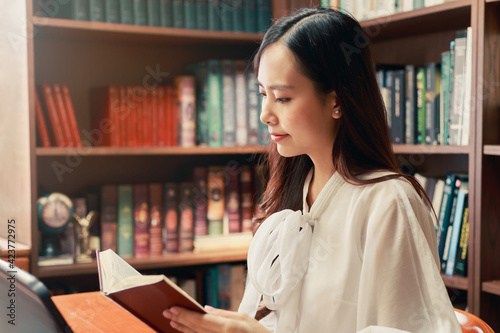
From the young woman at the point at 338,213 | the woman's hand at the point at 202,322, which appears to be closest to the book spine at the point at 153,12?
the young woman at the point at 338,213

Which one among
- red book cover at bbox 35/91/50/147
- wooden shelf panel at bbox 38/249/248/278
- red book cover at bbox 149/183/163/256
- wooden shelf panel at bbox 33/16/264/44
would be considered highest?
wooden shelf panel at bbox 33/16/264/44

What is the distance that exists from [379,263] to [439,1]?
119 centimetres

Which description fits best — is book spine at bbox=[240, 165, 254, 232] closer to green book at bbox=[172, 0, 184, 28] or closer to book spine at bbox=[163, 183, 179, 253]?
book spine at bbox=[163, 183, 179, 253]

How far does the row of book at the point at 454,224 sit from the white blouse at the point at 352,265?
0.79 metres

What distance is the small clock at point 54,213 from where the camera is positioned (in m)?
2.04

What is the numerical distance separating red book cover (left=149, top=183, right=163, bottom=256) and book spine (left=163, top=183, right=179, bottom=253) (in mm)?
21

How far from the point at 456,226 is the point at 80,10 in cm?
145

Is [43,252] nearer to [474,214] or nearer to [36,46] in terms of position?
[36,46]

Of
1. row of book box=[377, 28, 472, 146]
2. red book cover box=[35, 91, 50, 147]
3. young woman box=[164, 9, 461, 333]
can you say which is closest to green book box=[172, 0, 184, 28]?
red book cover box=[35, 91, 50, 147]

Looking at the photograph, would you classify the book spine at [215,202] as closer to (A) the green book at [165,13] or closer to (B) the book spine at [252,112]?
(B) the book spine at [252,112]

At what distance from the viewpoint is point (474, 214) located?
1763mm

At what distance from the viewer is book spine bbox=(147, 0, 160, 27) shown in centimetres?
221

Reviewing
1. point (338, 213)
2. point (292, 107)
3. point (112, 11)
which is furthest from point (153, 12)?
point (338, 213)

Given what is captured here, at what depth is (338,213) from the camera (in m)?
1.15
